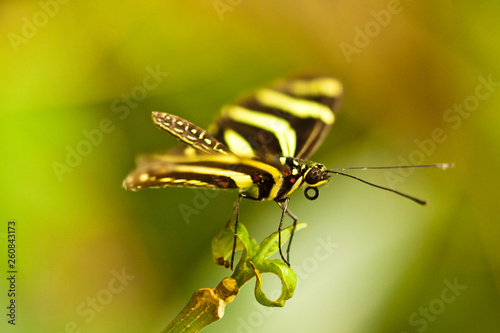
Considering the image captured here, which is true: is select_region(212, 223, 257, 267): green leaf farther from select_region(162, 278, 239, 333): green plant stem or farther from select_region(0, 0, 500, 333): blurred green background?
select_region(0, 0, 500, 333): blurred green background

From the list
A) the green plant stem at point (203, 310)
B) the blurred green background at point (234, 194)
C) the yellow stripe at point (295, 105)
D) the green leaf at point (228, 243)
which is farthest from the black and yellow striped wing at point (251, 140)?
the blurred green background at point (234, 194)

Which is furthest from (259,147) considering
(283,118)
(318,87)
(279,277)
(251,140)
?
(279,277)

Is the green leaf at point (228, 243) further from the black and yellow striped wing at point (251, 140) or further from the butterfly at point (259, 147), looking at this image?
the black and yellow striped wing at point (251, 140)

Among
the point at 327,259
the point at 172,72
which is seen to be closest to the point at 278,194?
the point at 327,259

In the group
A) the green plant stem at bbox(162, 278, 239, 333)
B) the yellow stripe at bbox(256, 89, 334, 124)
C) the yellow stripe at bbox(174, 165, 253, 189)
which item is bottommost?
the green plant stem at bbox(162, 278, 239, 333)

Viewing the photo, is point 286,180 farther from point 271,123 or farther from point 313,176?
point 271,123

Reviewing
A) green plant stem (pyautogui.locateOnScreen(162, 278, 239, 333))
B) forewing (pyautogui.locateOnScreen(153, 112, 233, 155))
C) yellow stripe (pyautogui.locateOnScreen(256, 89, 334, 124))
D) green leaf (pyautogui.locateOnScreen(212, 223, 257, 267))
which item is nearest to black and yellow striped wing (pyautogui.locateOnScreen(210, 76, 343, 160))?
yellow stripe (pyautogui.locateOnScreen(256, 89, 334, 124))
